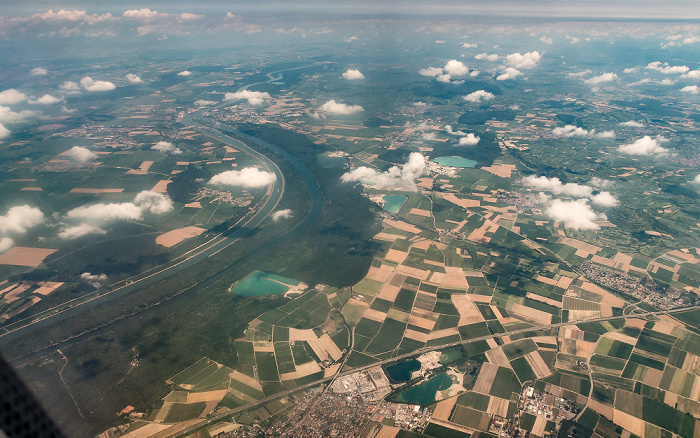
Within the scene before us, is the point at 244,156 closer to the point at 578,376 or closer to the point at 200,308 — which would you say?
the point at 200,308

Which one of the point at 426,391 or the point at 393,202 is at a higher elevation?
the point at 426,391

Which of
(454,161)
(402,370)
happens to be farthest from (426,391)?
(454,161)

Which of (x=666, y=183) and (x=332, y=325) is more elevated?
(x=332, y=325)

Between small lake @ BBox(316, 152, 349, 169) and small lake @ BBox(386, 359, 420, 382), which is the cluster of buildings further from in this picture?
small lake @ BBox(316, 152, 349, 169)

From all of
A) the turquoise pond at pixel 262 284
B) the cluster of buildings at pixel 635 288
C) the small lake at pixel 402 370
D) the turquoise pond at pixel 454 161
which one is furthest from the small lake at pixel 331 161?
the small lake at pixel 402 370

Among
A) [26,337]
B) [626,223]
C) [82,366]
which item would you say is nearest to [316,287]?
[82,366]

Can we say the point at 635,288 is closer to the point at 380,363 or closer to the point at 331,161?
the point at 380,363

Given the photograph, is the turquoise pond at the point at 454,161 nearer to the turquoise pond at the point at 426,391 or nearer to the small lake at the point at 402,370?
the small lake at the point at 402,370
